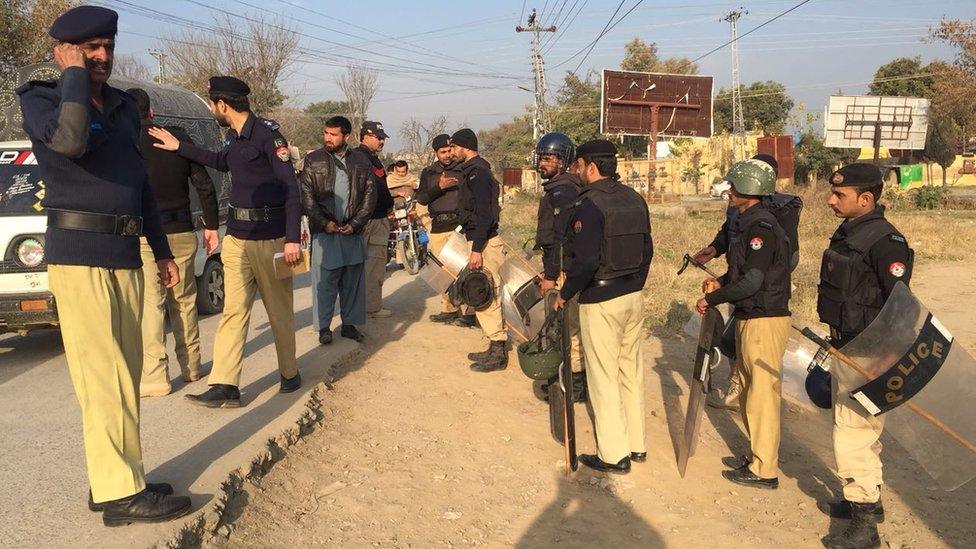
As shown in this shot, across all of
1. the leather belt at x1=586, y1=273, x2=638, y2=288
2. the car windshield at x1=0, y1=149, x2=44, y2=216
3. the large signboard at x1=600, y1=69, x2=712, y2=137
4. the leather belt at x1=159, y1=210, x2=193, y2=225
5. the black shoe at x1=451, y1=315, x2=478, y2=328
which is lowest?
the black shoe at x1=451, y1=315, x2=478, y2=328

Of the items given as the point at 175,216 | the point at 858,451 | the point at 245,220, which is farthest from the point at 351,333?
the point at 858,451

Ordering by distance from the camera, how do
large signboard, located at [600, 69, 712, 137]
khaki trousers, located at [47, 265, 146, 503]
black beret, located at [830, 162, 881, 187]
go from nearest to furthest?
khaki trousers, located at [47, 265, 146, 503] < black beret, located at [830, 162, 881, 187] < large signboard, located at [600, 69, 712, 137]

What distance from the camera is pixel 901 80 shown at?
49.5 meters

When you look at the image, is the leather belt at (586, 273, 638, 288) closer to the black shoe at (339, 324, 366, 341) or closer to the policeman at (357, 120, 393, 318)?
the black shoe at (339, 324, 366, 341)

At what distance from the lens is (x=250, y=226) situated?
4926 millimetres

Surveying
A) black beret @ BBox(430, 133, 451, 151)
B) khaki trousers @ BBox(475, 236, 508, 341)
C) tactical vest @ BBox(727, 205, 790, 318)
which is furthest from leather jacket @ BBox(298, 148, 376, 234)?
tactical vest @ BBox(727, 205, 790, 318)

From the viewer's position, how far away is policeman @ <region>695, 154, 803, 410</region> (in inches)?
205

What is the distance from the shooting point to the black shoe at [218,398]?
4887 millimetres

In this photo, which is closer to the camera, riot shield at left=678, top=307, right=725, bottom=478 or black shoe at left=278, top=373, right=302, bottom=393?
riot shield at left=678, top=307, right=725, bottom=478

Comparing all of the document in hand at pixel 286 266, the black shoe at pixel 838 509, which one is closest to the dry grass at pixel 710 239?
the black shoe at pixel 838 509

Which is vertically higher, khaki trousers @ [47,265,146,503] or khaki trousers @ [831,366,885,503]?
khaki trousers @ [47,265,146,503]

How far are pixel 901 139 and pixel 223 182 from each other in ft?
99.9

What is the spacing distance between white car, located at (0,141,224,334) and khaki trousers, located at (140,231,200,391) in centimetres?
142

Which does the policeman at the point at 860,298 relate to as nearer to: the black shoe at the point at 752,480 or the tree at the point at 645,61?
the black shoe at the point at 752,480
